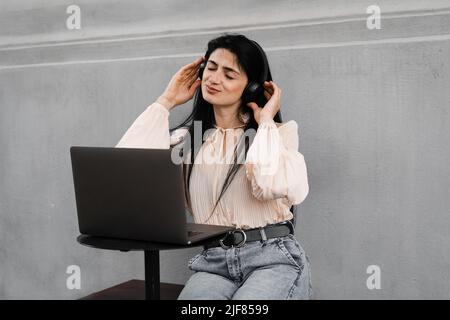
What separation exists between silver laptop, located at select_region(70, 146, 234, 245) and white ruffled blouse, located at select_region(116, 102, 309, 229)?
0.27 m

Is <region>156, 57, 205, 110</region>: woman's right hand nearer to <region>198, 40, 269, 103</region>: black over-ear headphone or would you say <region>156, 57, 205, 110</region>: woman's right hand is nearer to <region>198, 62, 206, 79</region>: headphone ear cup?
<region>198, 62, 206, 79</region>: headphone ear cup

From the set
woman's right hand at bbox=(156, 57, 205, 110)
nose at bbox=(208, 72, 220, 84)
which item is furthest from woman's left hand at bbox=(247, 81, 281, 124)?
woman's right hand at bbox=(156, 57, 205, 110)

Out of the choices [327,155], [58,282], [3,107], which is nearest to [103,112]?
[3,107]

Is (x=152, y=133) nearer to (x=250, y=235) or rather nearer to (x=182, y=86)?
(x=182, y=86)

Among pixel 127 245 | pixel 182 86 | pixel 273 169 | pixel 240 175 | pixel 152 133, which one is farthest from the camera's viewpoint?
pixel 182 86

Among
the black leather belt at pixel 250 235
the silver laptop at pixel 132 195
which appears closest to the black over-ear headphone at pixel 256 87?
the black leather belt at pixel 250 235

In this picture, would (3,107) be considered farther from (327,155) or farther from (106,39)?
(327,155)

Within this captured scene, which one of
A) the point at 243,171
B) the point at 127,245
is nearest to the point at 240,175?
the point at 243,171

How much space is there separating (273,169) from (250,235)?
22 cm

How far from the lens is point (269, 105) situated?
1.95 metres

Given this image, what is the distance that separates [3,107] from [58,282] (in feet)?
2.86

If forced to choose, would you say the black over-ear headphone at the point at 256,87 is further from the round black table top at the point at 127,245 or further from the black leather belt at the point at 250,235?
the round black table top at the point at 127,245

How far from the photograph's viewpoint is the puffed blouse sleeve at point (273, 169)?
1804 mm

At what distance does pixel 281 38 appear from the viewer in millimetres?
2244
